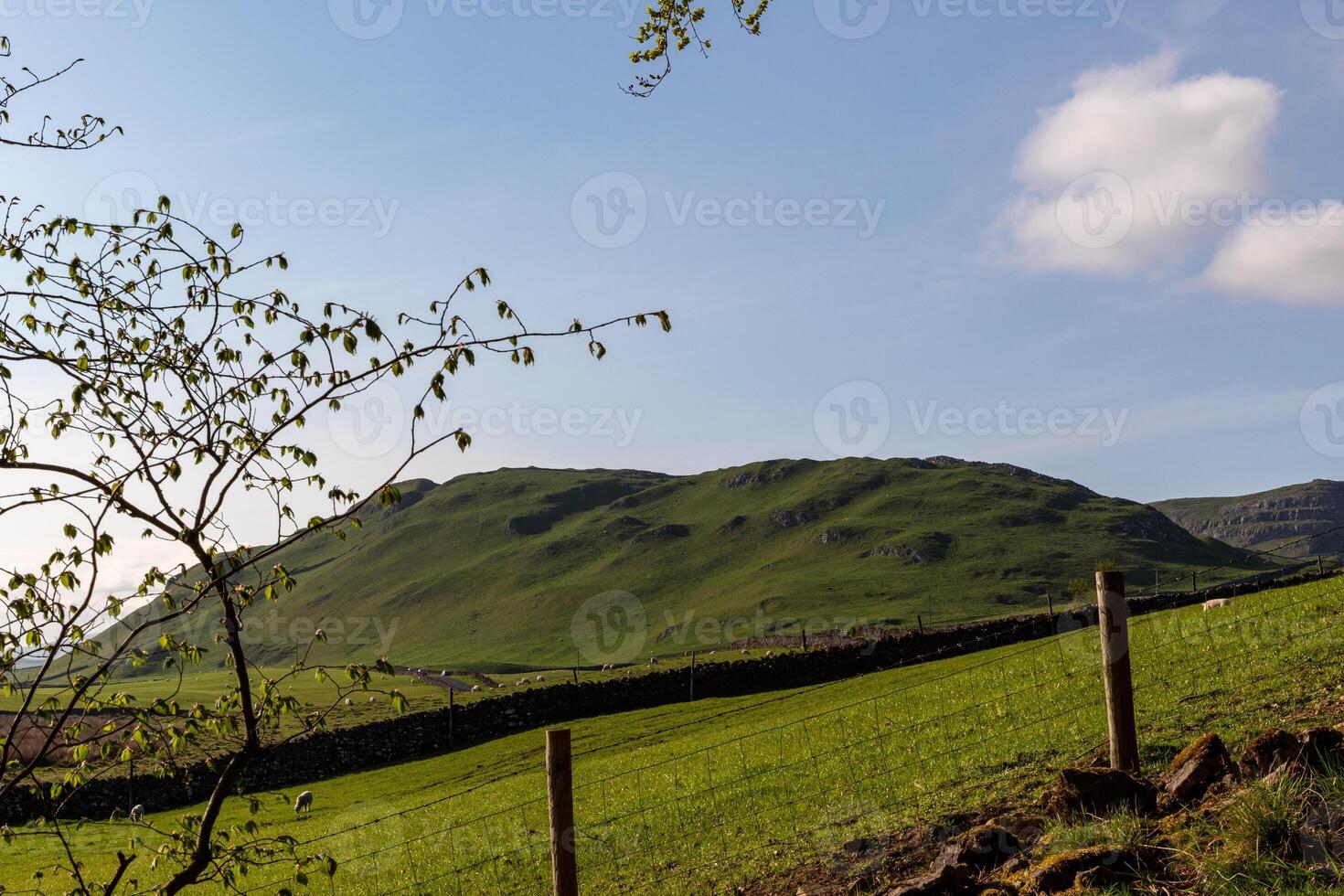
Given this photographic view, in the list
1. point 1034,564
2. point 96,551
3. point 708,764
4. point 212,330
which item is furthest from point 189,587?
point 1034,564

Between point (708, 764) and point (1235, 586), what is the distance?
41850 millimetres

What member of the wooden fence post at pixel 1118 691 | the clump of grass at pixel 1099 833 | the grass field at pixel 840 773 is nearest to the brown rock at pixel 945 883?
the clump of grass at pixel 1099 833

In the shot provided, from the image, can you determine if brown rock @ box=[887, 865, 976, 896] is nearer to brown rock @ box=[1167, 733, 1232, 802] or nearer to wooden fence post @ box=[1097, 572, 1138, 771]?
brown rock @ box=[1167, 733, 1232, 802]

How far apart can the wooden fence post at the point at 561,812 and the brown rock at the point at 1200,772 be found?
539cm

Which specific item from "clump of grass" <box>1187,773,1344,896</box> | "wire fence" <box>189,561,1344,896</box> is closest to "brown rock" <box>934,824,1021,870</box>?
"clump of grass" <box>1187,773,1344,896</box>

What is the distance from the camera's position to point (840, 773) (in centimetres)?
1964

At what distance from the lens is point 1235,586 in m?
55.8

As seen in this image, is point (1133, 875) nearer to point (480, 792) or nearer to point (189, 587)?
point (189, 587)

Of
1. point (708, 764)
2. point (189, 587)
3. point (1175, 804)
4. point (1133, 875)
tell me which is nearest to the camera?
point (189, 587)

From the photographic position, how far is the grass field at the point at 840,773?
14.7 metres

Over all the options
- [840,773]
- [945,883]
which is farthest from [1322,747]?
[840,773]

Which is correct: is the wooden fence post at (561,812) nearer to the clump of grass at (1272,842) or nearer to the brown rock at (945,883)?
the brown rock at (945,883)

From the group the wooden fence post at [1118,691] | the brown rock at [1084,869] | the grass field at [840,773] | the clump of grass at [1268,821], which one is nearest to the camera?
the clump of grass at [1268,821]

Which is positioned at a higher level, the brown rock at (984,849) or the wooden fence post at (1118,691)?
the wooden fence post at (1118,691)
